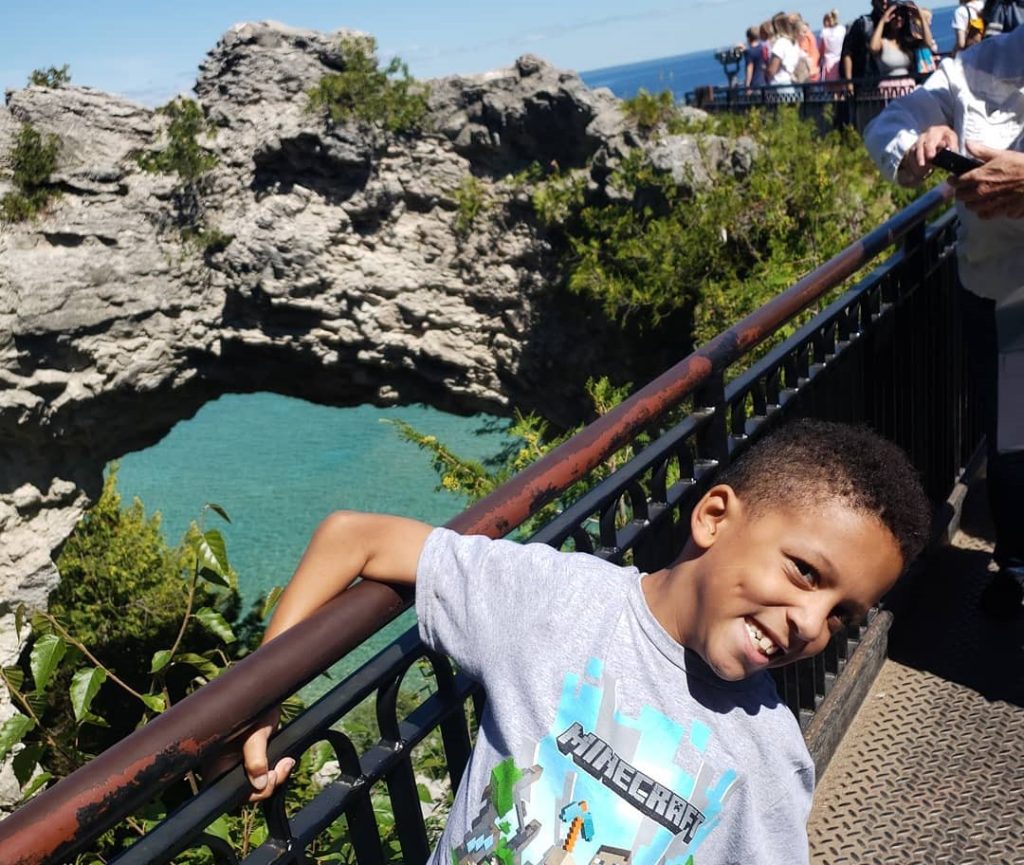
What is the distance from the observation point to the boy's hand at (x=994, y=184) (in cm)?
228

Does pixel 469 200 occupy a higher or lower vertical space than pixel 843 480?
higher

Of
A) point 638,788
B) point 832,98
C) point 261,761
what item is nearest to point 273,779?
point 261,761

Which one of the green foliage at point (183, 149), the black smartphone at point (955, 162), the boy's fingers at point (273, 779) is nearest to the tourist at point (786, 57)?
the green foliage at point (183, 149)

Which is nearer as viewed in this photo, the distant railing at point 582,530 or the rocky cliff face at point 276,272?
the distant railing at point 582,530

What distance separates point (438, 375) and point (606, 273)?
12.6 ft

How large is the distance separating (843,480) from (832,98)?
1206 cm

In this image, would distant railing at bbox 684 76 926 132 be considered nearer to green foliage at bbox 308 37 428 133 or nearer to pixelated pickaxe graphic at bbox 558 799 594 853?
green foliage at bbox 308 37 428 133

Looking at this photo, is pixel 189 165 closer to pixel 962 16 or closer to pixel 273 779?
pixel 962 16

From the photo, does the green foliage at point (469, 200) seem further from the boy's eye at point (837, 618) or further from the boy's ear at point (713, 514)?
the boy's eye at point (837, 618)

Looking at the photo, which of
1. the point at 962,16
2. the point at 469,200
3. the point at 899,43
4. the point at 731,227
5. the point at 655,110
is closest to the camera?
the point at 731,227

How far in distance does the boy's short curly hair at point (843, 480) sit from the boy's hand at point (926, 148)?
1281mm

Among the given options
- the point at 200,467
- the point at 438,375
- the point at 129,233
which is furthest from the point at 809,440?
the point at 200,467

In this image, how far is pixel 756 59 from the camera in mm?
14648

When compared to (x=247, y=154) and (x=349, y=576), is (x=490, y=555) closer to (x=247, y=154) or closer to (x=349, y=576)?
(x=349, y=576)
